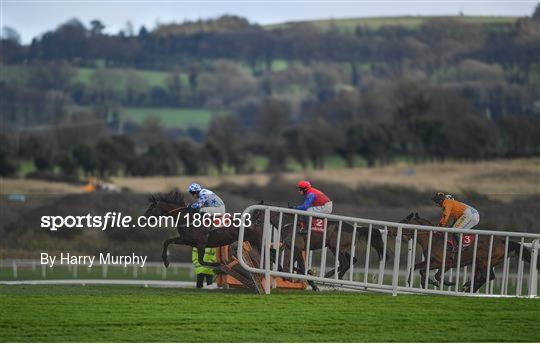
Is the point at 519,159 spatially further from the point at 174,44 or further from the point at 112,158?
the point at 174,44

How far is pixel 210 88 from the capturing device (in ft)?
438

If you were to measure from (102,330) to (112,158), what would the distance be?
6853cm

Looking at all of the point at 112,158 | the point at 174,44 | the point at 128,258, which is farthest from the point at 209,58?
the point at 128,258

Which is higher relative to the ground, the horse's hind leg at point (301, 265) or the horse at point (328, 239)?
the horse at point (328, 239)

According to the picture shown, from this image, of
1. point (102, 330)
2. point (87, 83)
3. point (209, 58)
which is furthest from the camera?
point (209, 58)

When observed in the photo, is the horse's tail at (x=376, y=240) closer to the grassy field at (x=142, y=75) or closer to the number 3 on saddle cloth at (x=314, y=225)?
the number 3 on saddle cloth at (x=314, y=225)

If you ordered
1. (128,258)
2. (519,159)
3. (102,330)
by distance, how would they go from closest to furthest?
1. (102,330)
2. (128,258)
3. (519,159)

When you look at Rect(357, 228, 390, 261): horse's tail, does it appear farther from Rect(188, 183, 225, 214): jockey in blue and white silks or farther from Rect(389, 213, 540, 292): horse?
Rect(188, 183, 225, 214): jockey in blue and white silks

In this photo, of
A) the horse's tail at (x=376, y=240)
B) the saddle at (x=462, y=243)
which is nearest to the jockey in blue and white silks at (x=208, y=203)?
the horse's tail at (x=376, y=240)

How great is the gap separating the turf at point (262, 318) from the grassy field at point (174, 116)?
10001cm

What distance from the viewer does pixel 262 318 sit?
15.4 meters

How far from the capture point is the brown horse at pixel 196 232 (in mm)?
18705

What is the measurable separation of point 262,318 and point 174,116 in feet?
353

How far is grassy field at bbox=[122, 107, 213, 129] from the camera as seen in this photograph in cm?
11788
